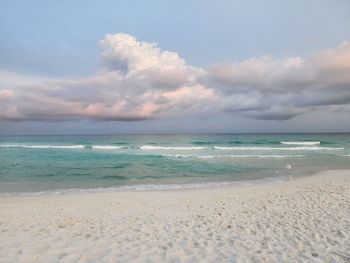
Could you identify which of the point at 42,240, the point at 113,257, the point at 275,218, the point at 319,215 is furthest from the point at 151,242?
the point at 319,215

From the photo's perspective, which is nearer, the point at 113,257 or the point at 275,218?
the point at 113,257

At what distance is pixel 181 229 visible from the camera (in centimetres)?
618

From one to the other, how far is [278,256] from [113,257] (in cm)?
290

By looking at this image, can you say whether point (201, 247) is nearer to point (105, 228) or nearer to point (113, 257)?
point (113, 257)

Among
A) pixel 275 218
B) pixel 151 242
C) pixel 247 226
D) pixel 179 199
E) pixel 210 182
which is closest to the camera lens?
pixel 151 242

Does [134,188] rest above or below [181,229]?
below

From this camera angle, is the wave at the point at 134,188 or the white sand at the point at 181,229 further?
the wave at the point at 134,188

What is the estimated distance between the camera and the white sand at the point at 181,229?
4.73m

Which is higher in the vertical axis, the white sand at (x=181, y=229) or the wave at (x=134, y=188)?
the white sand at (x=181, y=229)

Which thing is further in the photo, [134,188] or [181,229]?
[134,188]

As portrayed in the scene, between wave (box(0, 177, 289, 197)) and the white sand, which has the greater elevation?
the white sand

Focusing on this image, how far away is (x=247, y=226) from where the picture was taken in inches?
248

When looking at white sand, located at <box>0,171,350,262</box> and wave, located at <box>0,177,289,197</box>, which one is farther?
wave, located at <box>0,177,289,197</box>

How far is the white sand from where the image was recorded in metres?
4.73
